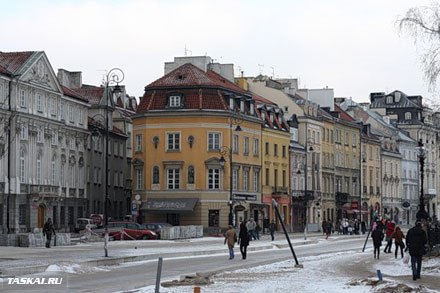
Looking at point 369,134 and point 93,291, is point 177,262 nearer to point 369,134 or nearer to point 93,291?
point 93,291

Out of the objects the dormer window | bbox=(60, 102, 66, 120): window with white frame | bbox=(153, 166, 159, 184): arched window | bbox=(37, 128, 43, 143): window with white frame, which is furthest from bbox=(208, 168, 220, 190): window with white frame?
bbox=(37, 128, 43, 143): window with white frame

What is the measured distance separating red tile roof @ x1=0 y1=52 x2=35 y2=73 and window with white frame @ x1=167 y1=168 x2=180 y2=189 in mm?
16997

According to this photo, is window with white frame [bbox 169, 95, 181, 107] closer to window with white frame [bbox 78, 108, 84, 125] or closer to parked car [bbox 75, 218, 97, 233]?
window with white frame [bbox 78, 108, 84, 125]


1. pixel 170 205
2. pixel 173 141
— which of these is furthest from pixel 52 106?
pixel 170 205

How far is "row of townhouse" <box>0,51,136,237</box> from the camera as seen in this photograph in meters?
74.4

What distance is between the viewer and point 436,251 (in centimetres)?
4234

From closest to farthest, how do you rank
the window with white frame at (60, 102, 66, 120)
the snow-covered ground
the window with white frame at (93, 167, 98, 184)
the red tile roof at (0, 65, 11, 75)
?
1. the snow-covered ground
2. the red tile roof at (0, 65, 11, 75)
3. the window with white frame at (60, 102, 66, 120)
4. the window with white frame at (93, 167, 98, 184)

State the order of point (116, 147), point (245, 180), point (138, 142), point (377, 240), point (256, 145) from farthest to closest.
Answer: point (116, 147) → point (256, 145) → point (245, 180) → point (138, 142) → point (377, 240)

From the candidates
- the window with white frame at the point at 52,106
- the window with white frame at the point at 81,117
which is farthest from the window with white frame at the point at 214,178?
the window with white frame at the point at 52,106

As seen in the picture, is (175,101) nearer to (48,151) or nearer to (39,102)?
(48,151)

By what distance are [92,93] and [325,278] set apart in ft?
237

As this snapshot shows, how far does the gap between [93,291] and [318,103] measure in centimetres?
9287

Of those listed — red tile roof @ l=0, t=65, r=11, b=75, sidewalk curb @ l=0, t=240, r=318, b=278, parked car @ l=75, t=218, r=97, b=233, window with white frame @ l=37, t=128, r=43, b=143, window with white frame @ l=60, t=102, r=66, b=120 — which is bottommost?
sidewalk curb @ l=0, t=240, r=318, b=278

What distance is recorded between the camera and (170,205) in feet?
289
